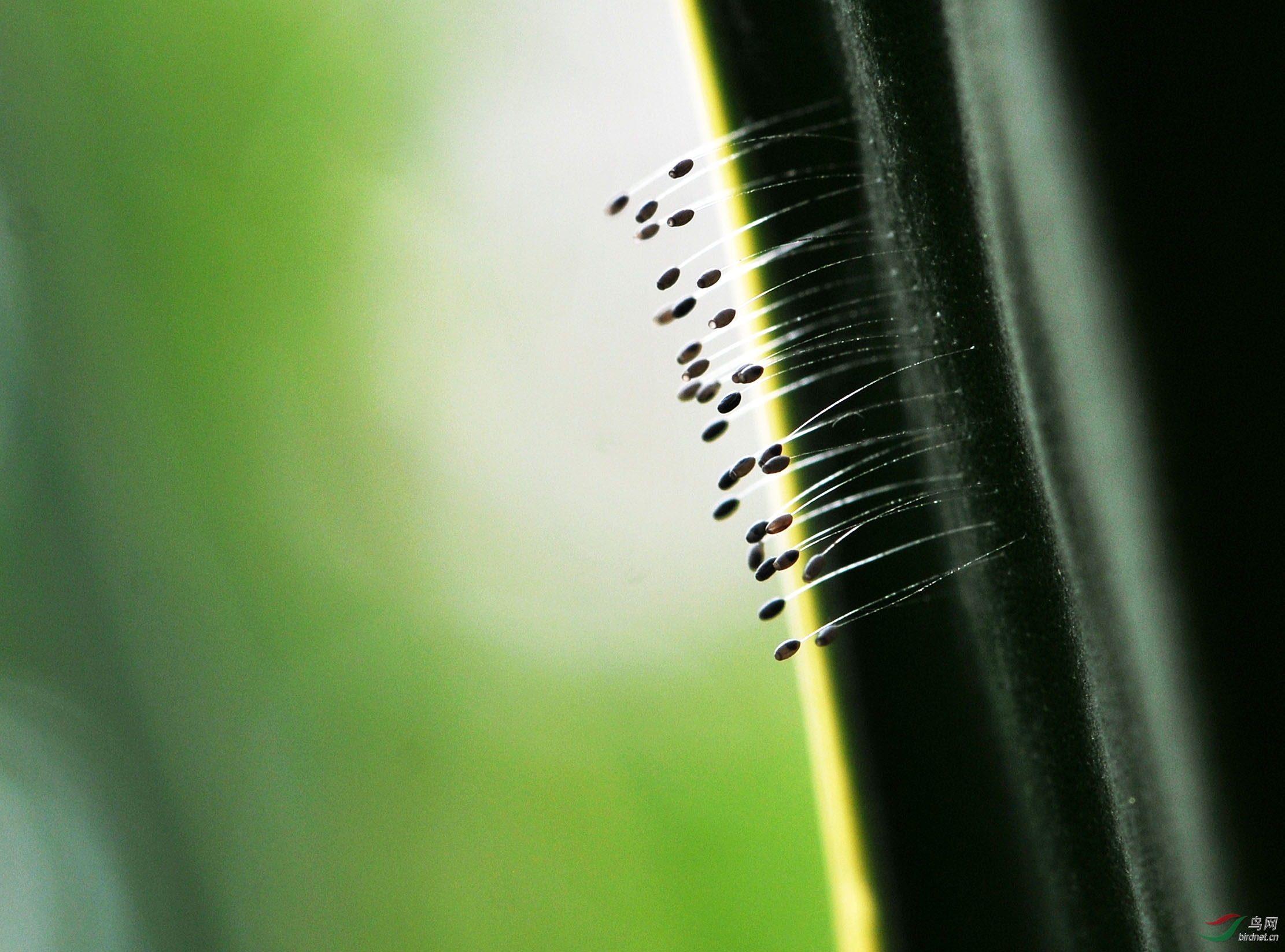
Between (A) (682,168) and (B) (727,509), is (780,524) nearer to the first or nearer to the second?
(B) (727,509)

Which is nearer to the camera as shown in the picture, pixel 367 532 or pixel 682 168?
pixel 682 168

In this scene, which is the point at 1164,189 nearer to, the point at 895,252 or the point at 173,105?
the point at 895,252

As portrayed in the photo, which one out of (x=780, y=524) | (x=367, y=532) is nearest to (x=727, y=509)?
(x=780, y=524)

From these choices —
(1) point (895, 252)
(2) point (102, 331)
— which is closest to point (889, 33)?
(1) point (895, 252)
